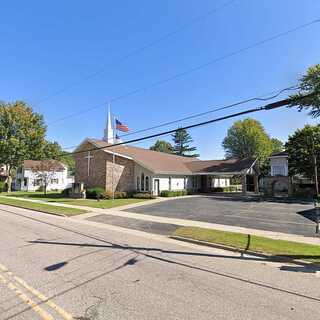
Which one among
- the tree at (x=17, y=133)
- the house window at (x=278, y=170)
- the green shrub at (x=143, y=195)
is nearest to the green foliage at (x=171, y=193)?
the green shrub at (x=143, y=195)

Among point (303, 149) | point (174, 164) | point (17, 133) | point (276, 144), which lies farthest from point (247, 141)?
point (17, 133)

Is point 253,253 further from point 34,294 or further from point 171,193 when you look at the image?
point 171,193

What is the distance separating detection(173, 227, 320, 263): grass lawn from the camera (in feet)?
30.0

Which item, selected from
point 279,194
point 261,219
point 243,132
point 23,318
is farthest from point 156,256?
point 243,132

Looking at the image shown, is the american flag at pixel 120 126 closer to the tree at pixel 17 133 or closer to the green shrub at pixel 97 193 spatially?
the green shrub at pixel 97 193

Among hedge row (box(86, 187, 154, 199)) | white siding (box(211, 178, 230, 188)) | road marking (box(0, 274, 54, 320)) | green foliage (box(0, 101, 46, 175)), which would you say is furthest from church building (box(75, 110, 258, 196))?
road marking (box(0, 274, 54, 320))

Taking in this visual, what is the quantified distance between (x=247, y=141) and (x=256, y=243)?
65718 millimetres

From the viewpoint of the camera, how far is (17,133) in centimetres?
4953

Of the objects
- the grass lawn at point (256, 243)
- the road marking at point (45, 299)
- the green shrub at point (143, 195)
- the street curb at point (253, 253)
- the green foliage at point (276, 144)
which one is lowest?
the street curb at point (253, 253)

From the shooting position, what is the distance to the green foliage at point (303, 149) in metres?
35.8

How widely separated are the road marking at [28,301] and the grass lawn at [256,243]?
710 cm

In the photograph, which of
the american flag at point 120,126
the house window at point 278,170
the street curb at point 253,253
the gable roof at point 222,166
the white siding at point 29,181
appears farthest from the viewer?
the white siding at point 29,181

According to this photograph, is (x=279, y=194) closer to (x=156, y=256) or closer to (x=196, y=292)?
(x=156, y=256)

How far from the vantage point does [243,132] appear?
73.6 metres
